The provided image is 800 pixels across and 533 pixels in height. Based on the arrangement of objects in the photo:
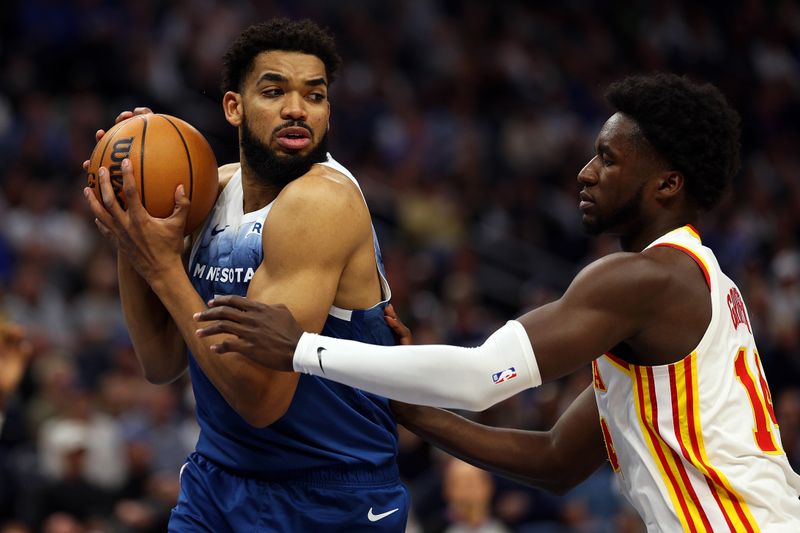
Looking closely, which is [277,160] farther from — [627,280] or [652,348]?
[652,348]

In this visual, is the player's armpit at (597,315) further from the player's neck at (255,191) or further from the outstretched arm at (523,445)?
the player's neck at (255,191)

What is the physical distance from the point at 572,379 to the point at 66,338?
4317mm

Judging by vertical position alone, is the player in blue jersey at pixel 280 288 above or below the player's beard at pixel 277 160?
below

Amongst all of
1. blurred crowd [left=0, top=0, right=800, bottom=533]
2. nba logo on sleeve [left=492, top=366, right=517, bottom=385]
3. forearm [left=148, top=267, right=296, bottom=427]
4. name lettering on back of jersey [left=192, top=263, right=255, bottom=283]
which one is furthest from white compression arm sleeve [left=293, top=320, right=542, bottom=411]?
blurred crowd [left=0, top=0, right=800, bottom=533]

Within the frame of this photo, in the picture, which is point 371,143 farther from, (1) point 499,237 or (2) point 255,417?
(2) point 255,417

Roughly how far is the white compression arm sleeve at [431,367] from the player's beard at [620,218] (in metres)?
0.48

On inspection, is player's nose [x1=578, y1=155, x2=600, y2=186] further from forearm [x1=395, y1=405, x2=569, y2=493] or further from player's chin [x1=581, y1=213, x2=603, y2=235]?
forearm [x1=395, y1=405, x2=569, y2=493]

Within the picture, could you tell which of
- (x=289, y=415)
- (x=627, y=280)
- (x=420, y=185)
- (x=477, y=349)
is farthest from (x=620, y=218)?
(x=420, y=185)

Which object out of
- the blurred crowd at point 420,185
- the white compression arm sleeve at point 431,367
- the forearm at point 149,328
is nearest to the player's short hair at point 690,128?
the white compression arm sleeve at point 431,367

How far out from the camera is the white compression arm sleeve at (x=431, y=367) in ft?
11.6

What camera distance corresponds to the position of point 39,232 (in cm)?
1062

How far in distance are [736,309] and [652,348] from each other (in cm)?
37

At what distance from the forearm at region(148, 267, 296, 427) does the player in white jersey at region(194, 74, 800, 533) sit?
0.18 metres

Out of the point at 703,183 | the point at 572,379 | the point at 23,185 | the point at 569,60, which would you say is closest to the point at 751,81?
the point at 569,60
